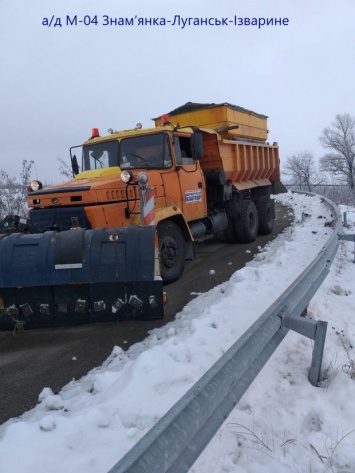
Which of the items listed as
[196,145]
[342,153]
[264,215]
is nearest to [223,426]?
[196,145]

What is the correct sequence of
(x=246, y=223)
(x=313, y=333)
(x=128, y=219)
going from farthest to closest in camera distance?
(x=246, y=223) → (x=128, y=219) → (x=313, y=333)

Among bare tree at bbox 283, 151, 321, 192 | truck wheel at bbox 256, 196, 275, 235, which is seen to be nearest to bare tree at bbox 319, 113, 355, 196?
bare tree at bbox 283, 151, 321, 192

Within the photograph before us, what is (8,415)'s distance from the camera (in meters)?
2.62

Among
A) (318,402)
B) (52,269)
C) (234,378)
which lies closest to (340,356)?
(318,402)

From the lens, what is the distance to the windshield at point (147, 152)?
6.09 m

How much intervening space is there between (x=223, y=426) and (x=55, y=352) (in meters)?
2.16

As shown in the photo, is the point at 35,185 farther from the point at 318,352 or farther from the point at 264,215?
the point at 264,215

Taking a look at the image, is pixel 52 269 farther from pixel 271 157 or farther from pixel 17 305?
pixel 271 157

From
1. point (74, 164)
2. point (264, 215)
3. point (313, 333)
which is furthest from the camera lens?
point (264, 215)

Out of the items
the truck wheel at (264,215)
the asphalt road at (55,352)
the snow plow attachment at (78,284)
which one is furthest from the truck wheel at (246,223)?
the snow plow attachment at (78,284)

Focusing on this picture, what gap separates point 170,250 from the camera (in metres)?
5.66

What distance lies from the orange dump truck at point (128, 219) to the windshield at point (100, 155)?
0.7 inches

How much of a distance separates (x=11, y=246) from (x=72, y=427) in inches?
101

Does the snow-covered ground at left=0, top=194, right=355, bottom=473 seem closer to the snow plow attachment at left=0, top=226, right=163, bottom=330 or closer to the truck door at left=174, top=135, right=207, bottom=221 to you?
the snow plow attachment at left=0, top=226, right=163, bottom=330
